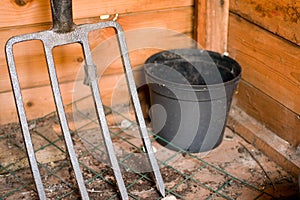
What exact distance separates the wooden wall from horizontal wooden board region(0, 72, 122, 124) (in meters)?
0.60

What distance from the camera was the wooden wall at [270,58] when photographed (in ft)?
5.81

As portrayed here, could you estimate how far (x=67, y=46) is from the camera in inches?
80.0

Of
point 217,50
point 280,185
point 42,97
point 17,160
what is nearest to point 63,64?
point 42,97

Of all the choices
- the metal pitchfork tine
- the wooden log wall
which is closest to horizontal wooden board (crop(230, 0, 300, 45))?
the wooden log wall

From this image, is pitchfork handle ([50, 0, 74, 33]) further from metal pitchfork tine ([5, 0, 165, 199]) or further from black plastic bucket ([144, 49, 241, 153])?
black plastic bucket ([144, 49, 241, 153])

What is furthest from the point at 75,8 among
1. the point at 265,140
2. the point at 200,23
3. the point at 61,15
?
the point at 265,140

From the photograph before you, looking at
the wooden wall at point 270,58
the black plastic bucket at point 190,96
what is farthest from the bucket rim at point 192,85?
the wooden wall at point 270,58

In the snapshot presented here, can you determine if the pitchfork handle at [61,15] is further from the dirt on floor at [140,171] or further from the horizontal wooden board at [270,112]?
the horizontal wooden board at [270,112]

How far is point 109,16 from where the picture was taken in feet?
6.66

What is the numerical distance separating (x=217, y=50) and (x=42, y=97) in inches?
33.2

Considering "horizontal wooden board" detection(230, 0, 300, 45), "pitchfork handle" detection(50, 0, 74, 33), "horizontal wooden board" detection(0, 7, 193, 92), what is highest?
"pitchfork handle" detection(50, 0, 74, 33)

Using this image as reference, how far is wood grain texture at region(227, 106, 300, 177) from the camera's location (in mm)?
1852

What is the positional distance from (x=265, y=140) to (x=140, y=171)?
554 mm

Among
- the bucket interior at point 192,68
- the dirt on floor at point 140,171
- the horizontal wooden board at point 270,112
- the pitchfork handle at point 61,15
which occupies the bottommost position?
the dirt on floor at point 140,171
